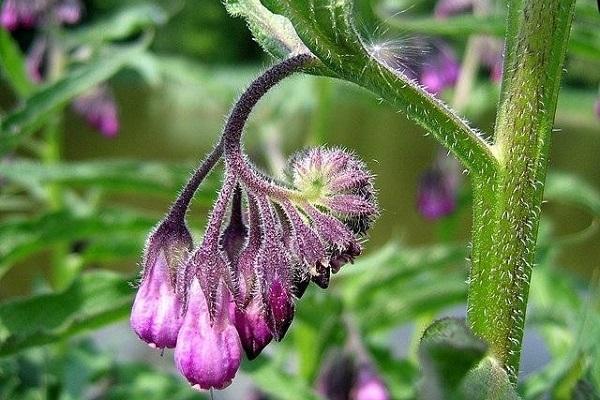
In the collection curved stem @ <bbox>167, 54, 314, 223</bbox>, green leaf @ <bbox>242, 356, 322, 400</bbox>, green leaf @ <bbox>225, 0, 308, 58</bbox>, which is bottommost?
green leaf @ <bbox>242, 356, 322, 400</bbox>

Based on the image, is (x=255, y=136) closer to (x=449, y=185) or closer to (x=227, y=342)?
(x=449, y=185)

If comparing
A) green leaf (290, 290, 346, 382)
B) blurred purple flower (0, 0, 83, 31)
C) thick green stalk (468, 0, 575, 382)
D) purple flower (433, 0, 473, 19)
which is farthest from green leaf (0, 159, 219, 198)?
purple flower (433, 0, 473, 19)

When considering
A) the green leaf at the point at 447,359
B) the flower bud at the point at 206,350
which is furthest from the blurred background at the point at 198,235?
the green leaf at the point at 447,359

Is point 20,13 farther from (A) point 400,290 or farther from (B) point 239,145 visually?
(B) point 239,145

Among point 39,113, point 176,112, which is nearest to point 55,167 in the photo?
point 39,113

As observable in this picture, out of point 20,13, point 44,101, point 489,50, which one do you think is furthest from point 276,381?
point 489,50

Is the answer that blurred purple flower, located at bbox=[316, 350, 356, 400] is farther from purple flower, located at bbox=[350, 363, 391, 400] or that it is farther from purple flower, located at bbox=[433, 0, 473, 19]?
purple flower, located at bbox=[433, 0, 473, 19]
